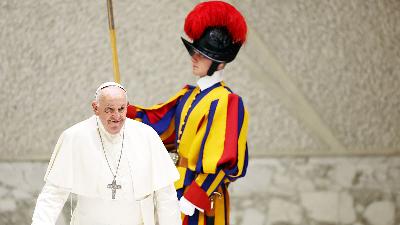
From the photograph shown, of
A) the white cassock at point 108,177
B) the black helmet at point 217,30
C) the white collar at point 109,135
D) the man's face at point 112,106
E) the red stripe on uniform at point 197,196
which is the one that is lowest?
the red stripe on uniform at point 197,196

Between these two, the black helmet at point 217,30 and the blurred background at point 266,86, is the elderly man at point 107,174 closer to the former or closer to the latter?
the black helmet at point 217,30

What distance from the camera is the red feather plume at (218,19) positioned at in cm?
299

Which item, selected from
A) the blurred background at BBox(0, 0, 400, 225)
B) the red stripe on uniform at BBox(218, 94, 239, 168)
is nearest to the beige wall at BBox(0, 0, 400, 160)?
the blurred background at BBox(0, 0, 400, 225)

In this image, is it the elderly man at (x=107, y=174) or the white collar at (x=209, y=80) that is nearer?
the elderly man at (x=107, y=174)

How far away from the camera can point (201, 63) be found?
3062 millimetres

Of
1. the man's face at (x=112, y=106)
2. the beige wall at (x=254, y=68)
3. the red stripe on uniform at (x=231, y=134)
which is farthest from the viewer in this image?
the beige wall at (x=254, y=68)

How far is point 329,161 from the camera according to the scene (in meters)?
4.25

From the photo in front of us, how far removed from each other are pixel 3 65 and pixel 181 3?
1076 millimetres

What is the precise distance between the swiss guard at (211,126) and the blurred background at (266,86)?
107 centimetres

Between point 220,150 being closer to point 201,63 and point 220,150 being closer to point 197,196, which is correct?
point 197,196

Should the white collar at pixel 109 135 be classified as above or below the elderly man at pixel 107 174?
above

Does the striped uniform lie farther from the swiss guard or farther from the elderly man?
the elderly man

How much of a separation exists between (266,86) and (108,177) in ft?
5.97

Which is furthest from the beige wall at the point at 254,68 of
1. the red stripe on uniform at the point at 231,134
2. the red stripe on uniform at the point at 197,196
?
the red stripe on uniform at the point at 197,196
